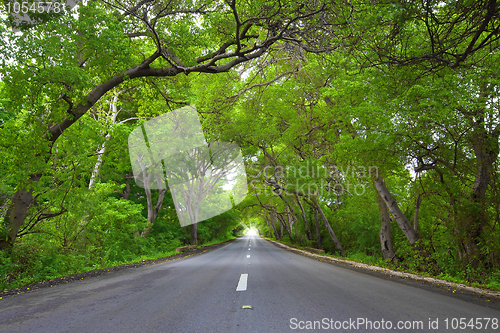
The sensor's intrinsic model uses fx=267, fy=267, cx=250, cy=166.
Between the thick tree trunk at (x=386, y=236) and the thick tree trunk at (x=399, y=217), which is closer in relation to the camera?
the thick tree trunk at (x=399, y=217)

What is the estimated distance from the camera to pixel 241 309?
400cm

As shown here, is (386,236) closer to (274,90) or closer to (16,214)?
(274,90)

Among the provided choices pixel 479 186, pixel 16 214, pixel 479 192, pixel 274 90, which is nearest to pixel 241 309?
pixel 16 214

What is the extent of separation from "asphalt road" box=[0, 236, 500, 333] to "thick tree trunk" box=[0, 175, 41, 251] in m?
2.68

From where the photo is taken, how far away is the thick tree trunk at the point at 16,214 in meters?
7.41

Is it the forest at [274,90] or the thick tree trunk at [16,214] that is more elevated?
the forest at [274,90]

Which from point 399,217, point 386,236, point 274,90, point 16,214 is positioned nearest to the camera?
point 16,214

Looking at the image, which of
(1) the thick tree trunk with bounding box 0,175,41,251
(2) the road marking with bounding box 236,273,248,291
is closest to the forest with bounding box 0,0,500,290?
(1) the thick tree trunk with bounding box 0,175,41,251

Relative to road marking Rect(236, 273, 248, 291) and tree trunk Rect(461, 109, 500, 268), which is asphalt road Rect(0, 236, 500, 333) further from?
tree trunk Rect(461, 109, 500, 268)

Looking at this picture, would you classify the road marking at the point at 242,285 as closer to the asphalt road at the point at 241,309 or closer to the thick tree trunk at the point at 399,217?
the asphalt road at the point at 241,309

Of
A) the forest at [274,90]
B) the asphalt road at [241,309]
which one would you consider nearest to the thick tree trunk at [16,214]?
the forest at [274,90]

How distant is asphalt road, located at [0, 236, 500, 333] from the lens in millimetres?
3336

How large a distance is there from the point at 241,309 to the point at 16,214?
7388 millimetres

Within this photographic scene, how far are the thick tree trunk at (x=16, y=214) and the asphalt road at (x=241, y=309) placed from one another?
2.68m
